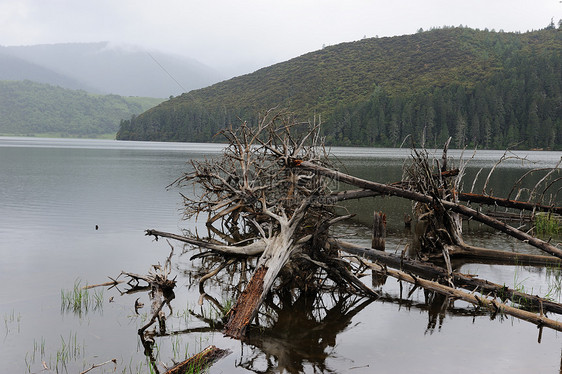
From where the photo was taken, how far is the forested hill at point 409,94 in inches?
4471

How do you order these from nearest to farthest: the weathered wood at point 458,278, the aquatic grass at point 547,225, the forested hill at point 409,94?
1. the weathered wood at point 458,278
2. the aquatic grass at point 547,225
3. the forested hill at point 409,94

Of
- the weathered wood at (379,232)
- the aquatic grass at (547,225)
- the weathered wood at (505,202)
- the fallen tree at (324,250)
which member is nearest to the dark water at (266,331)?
the fallen tree at (324,250)

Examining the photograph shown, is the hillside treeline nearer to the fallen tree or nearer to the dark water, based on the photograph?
the fallen tree

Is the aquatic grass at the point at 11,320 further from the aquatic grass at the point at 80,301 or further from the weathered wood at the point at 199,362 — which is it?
the weathered wood at the point at 199,362

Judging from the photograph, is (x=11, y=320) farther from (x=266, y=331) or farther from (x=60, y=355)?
(x=266, y=331)

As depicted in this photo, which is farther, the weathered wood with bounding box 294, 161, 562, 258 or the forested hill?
the forested hill

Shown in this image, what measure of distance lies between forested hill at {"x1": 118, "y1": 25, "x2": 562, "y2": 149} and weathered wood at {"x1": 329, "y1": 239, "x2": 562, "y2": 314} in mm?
80184

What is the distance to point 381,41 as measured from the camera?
575ft

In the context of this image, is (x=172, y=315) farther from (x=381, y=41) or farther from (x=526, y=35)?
(x=526, y=35)

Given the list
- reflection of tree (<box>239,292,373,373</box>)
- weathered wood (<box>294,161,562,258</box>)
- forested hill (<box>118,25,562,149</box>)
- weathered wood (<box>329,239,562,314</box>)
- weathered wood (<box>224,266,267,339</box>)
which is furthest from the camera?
forested hill (<box>118,25,562,149</box>)

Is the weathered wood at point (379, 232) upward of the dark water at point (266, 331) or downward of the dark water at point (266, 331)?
upward

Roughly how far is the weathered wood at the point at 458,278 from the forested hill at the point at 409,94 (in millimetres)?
80184

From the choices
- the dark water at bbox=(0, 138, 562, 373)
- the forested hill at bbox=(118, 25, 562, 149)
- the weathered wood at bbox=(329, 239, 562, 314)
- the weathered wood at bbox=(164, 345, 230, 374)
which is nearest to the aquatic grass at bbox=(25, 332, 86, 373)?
the dark water at bbox=(0, 138, 562, 373)

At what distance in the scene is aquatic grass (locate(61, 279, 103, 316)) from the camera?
8.35 metres
